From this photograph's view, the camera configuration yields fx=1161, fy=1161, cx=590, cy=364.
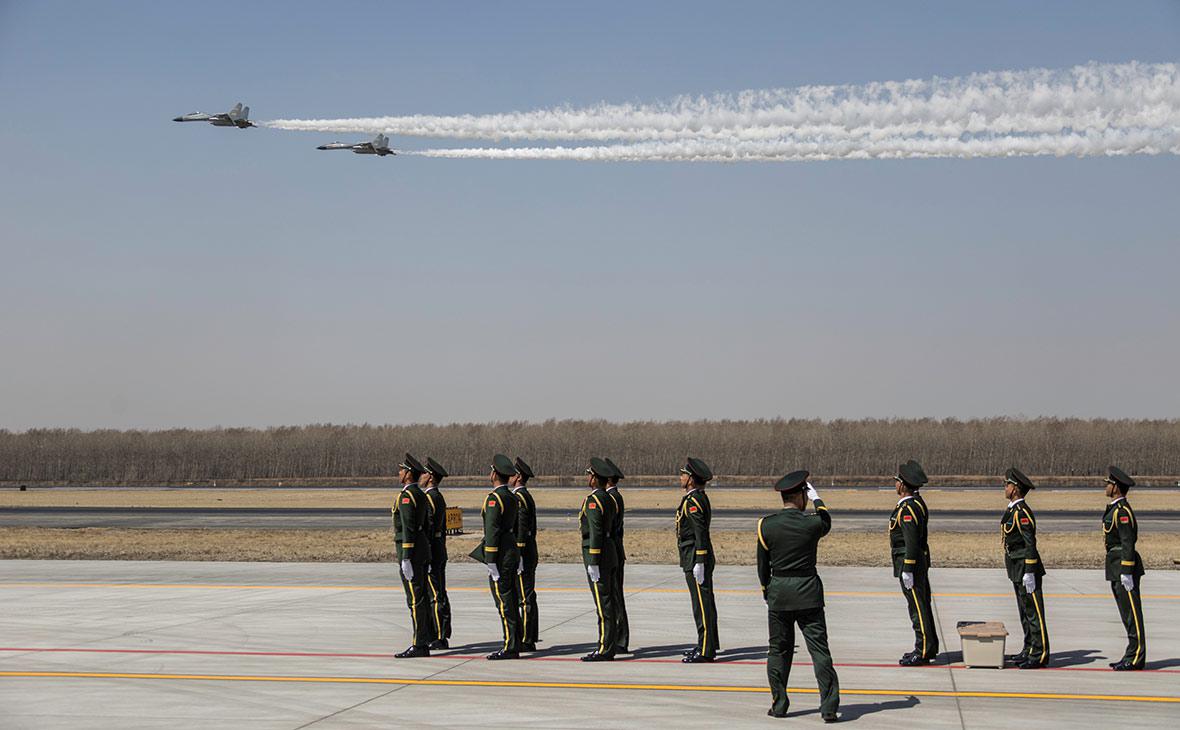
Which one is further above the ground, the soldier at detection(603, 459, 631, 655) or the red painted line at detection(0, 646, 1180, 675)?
the soldier at detection(603, 459, 631, 655)

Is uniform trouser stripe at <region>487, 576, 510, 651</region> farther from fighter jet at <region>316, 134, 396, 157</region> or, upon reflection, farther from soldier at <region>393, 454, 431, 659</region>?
fighter jet at <region>316, 134, 396, 157</region>

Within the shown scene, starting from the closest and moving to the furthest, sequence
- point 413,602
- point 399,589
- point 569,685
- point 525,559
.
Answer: point 569,685 < point 413,602 < point 525,559 < point 399,589

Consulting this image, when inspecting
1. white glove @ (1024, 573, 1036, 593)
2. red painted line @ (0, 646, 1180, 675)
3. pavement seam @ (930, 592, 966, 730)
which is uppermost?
white glove @ (1024, 573, 1036, 593)

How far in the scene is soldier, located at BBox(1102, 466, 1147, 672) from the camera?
1435 cm

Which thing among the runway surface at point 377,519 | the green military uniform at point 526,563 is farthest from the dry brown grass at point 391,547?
the green military uniform at point 526,563

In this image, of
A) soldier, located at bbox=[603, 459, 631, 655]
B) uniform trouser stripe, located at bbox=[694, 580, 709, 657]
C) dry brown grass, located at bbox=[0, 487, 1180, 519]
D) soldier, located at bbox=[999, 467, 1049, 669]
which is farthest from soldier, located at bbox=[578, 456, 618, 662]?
dry brown grass, located at bbox=[0, 487, 1180, 519]

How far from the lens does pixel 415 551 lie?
15.6 m

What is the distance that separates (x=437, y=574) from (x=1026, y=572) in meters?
7.78

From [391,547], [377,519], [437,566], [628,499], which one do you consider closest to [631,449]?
[628,499]

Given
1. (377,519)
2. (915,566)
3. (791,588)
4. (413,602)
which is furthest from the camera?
(377,519)

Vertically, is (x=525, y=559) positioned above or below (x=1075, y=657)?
above

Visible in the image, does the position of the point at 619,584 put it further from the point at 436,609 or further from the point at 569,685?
the point at 436,609

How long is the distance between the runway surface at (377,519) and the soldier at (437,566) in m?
23.5

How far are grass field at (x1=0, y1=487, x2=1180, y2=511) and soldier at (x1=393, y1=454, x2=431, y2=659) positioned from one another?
34.7m
